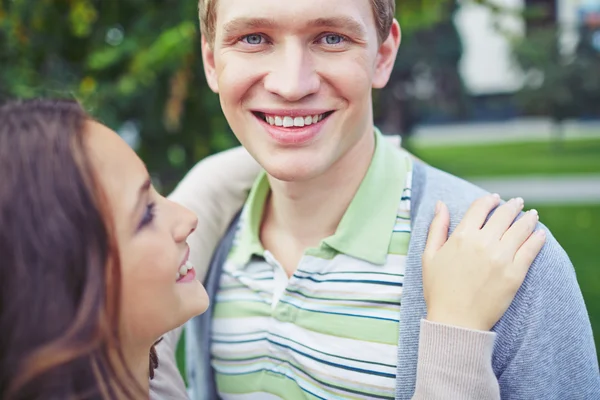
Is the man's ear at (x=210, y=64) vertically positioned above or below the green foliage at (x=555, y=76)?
above

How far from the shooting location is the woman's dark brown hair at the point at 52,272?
4.60ft

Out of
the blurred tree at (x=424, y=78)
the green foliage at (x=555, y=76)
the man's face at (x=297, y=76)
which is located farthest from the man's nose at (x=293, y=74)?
the blurred tree at (x=424, y=78)

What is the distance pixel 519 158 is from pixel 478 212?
1766 cm

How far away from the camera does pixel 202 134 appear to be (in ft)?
17.3

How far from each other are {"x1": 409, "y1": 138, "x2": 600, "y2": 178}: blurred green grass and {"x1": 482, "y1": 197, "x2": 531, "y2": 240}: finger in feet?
37.9

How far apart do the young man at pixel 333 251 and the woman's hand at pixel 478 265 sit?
0.03 meters

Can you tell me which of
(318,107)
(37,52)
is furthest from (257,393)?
(37,52)

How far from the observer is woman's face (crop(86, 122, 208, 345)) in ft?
5.02

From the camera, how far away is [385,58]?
210 cm

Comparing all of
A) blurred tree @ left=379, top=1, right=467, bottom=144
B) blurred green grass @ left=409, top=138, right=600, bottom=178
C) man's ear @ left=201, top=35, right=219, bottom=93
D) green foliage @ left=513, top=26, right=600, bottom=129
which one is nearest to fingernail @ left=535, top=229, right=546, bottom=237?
man's ear @ left=201, top=35, right=219, bottom=93

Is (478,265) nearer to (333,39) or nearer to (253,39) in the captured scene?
(333,39)


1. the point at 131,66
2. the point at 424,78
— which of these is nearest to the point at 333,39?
the point at 131,66

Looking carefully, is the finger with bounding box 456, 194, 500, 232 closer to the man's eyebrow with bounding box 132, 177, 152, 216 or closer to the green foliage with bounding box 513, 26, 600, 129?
the man's eyebrow with bounding box 132, 177, 152, 216

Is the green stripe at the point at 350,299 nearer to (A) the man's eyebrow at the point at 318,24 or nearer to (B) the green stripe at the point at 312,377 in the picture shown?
(B) the green stripe at the point at 312,377
